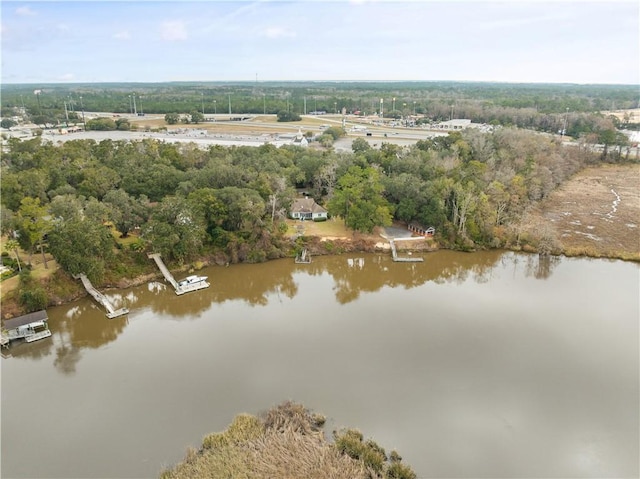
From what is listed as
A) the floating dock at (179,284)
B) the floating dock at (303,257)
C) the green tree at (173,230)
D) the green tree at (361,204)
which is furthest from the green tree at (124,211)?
the green tree at (361,204)

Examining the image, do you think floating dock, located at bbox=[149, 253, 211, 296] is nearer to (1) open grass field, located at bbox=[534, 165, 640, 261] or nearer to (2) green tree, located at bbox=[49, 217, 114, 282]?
(2) green tree, located at bbox=[49, 217, 114, 282]

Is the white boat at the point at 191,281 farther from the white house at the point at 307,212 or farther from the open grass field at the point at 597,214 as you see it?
the open grass field at the point at 597,214

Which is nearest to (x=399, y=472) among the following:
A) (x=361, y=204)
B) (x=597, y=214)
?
(x=361, y=204)

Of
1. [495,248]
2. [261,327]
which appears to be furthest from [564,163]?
[261,327]

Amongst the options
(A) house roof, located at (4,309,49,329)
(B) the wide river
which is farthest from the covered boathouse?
(B) the wide river

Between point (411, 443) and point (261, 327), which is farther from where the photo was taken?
point (261, 327)

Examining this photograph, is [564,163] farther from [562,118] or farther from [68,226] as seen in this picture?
[68,226]
